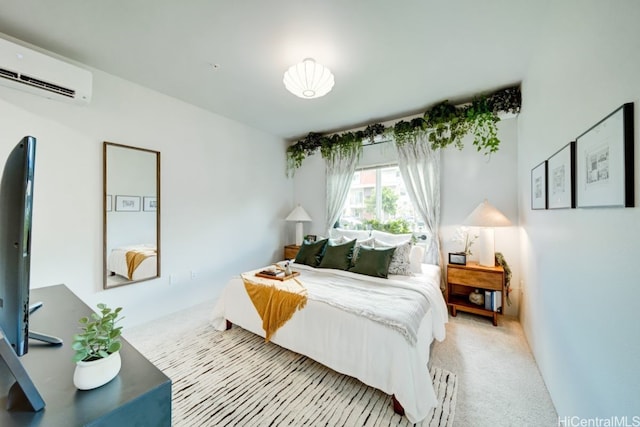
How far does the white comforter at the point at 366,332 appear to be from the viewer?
152cm

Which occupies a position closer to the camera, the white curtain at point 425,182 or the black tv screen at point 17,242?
the black tv screen at point 17,242

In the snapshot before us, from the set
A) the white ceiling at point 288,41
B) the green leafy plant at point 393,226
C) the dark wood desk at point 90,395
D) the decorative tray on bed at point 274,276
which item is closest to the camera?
the dark wood desk at point 90,395

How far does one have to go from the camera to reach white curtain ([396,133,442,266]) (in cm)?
331

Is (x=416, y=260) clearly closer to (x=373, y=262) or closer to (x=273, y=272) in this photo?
(x=373, y=262)

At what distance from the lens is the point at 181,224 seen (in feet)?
10.4

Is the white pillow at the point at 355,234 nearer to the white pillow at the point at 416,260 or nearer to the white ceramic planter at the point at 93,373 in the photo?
the white pillow at the point at 416,260

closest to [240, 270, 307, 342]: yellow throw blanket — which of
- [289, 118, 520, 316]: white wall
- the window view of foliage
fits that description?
the window view of foliage

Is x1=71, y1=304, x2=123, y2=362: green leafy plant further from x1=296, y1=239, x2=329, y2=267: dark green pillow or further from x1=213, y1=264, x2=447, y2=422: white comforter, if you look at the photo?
x1=296, y1=239, x2=329, y2=267: dark green pillow

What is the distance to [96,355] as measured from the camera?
769 mm

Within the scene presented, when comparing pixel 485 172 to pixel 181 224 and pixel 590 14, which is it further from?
pixel 181 224

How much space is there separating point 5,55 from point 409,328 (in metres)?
3.58

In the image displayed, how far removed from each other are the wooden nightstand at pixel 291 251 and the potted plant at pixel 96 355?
11.4 ft

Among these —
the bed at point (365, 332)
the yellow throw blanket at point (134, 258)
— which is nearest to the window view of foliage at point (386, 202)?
the bed at point (365, 332)

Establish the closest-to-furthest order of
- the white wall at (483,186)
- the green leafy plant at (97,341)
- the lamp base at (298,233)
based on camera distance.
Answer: the green leafy plant at (97,341) < the white wall at (483,186) < the lamp base at (298,233)
